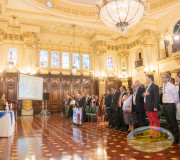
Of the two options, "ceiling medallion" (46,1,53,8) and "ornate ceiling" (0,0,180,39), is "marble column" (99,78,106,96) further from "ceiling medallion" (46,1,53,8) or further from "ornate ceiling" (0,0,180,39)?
"ceiling medallion" (46,1,53,8)

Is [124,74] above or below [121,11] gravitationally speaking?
Result: below

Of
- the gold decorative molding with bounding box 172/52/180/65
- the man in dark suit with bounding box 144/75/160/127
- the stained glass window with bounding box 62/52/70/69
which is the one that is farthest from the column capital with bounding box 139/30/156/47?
the man in dark suit with bounding box 144/75/160/127

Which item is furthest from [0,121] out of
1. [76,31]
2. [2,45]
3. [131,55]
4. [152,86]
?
[131,55]

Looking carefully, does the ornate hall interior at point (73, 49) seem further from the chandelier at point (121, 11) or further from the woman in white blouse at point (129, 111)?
the woman in white blouse at point (129, 111)

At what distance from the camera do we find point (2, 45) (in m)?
13.6

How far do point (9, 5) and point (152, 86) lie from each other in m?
11.3

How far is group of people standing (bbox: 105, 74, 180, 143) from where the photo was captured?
152 inches

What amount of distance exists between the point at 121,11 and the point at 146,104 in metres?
3.61

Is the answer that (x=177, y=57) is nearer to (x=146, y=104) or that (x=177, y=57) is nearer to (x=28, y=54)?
(x=146, y=104)

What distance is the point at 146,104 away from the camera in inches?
163

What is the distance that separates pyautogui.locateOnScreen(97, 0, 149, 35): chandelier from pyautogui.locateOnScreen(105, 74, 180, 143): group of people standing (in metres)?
2.57

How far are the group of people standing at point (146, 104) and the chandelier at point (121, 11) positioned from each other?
101 inches

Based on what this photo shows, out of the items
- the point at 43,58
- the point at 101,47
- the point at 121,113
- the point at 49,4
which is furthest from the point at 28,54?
the point at 121,113

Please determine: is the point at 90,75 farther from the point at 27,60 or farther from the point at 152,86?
the point at 152,86
